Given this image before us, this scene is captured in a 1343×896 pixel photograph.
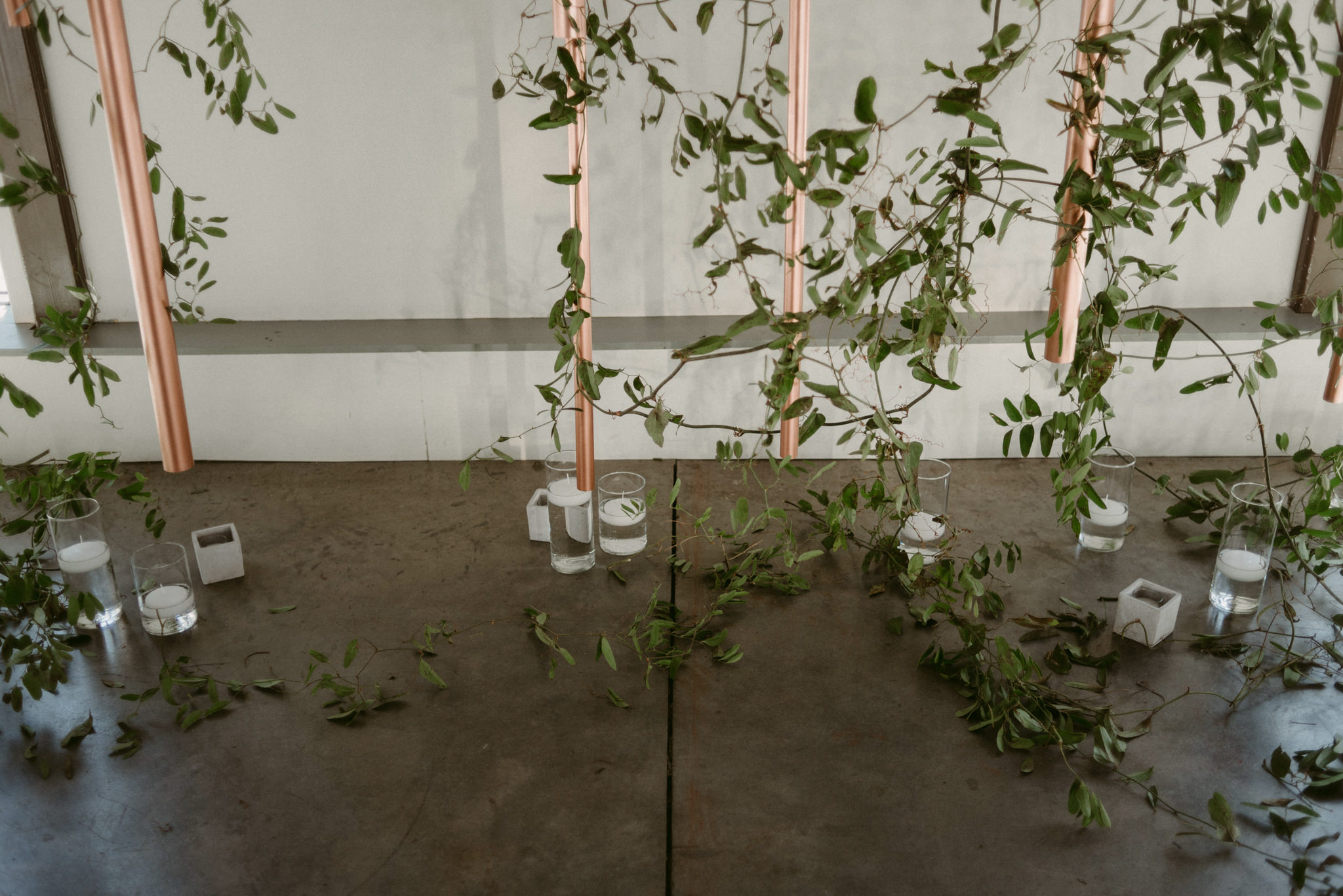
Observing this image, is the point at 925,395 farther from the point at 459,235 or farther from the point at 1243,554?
the point at 459,235

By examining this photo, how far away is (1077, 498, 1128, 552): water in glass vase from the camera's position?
1741mm

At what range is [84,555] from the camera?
1.52 m

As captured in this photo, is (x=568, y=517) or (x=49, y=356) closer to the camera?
(x=49, y=356)

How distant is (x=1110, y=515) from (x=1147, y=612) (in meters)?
0.33

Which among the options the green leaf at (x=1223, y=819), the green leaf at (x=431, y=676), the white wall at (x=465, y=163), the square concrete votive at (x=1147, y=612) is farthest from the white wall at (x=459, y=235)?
the green leaf at (x=1223, y=819)

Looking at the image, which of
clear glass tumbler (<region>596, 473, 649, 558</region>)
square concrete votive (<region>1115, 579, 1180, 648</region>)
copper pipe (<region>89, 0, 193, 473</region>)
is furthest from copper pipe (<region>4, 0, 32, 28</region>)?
square concrete votive (<region>1115, 579, 1180, 648</region>)

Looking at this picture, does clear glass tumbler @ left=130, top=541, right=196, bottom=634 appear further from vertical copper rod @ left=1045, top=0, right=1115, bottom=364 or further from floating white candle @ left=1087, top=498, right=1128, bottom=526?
floating white candle @ left=1087, top=498, right=1128, bottom=526

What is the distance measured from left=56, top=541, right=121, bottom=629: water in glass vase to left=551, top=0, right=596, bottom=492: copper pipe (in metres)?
0.73

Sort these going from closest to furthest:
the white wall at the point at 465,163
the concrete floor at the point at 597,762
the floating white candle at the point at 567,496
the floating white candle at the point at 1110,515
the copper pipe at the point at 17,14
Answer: the concrete floor at the point at 597,762 < the copper pipe at the point at 17,14 < the floating white candle at the point at 567,496 < the floating white candle at the point at 1110,515 < the white wall at the point at 465,163

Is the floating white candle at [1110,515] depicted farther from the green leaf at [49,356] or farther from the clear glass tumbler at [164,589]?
the green leaf at [49,356]

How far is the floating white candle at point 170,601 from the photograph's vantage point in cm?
Result: 149

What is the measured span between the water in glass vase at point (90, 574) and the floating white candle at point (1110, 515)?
1.58 meters

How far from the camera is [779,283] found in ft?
7.44

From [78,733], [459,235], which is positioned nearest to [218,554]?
[78,733]
